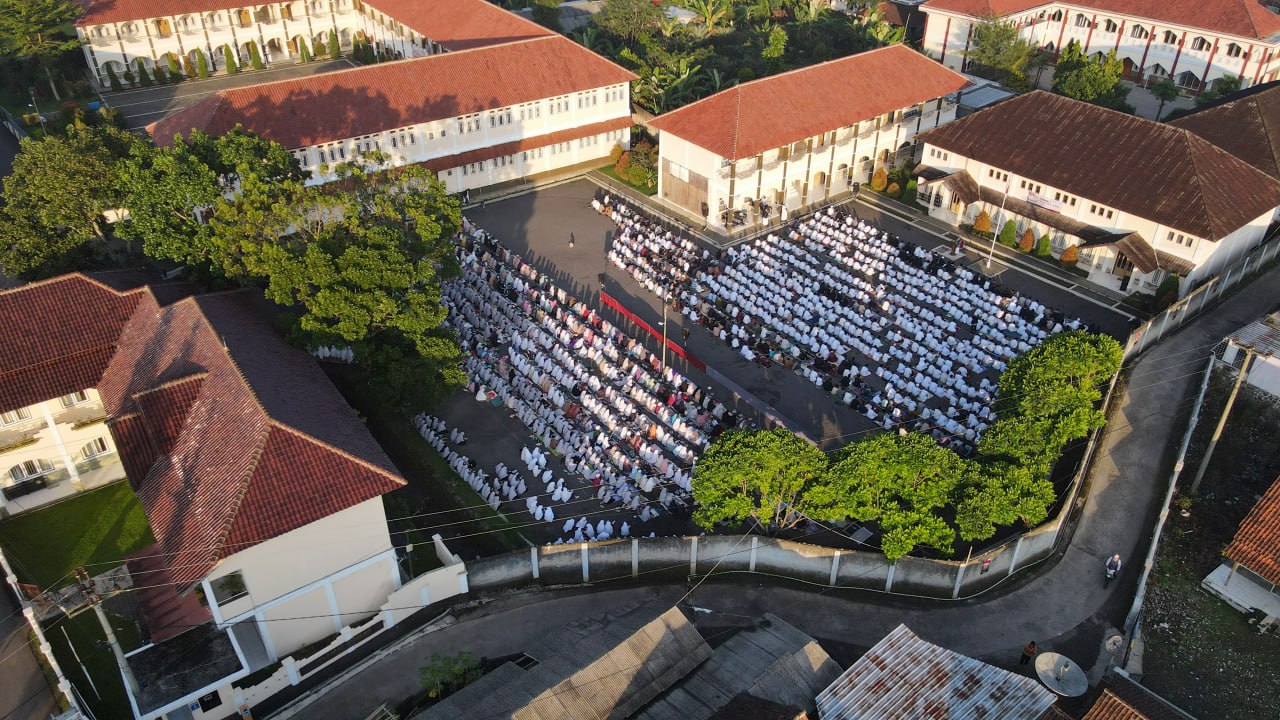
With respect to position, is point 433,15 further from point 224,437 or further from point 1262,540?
point 1262,540

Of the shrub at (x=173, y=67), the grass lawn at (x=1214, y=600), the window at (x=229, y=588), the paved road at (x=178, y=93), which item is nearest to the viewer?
the window at (x=229, y=588)

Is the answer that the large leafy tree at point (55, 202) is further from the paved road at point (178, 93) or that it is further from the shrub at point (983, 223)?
the shrub at point (983, 223)

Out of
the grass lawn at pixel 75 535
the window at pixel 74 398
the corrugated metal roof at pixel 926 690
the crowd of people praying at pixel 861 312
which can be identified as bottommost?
the grass lawn at pixel 75 535

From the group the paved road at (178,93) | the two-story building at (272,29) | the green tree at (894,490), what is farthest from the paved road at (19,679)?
the two-story building at (272,29)

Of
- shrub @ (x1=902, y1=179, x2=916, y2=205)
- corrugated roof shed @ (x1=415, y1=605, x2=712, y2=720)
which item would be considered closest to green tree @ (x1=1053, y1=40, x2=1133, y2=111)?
shrub @ (x1=902, y1=179, x2=916, y2=205)

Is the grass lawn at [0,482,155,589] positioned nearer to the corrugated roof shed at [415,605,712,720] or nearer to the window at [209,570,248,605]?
the window at [209,570,248,605]
